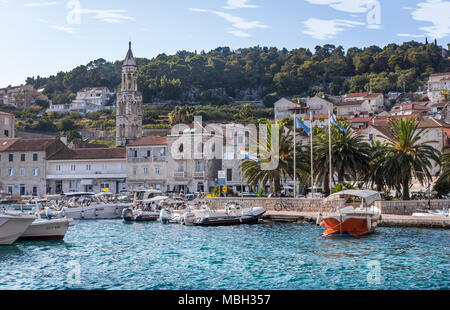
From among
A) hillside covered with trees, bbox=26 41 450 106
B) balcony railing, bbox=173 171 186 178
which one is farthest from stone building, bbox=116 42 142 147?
hillside covered with trees, bbox=26 41 450 106

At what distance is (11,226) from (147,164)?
47.0 m

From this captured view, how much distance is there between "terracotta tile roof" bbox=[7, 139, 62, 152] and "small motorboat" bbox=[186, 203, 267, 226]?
4280 cm

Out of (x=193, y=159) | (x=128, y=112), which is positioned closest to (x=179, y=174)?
(x=193, y=159)

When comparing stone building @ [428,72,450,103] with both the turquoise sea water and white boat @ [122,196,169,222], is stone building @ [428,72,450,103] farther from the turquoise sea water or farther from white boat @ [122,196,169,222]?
the turquoise sea water

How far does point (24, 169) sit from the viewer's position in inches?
3039

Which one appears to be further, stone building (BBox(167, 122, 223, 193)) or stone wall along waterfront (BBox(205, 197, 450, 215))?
stone building (BBox(167, 122, 223, 193))

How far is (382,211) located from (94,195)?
3413 cm

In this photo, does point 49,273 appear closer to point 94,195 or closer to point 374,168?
point 374,168

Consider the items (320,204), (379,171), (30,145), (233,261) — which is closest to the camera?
(233,261)

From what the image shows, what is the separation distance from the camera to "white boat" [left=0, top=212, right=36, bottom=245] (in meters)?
26.5

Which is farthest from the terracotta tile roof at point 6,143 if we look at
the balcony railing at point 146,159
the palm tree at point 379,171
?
the palm tree at point 379,171

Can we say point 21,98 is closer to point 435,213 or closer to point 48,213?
point 48,213
